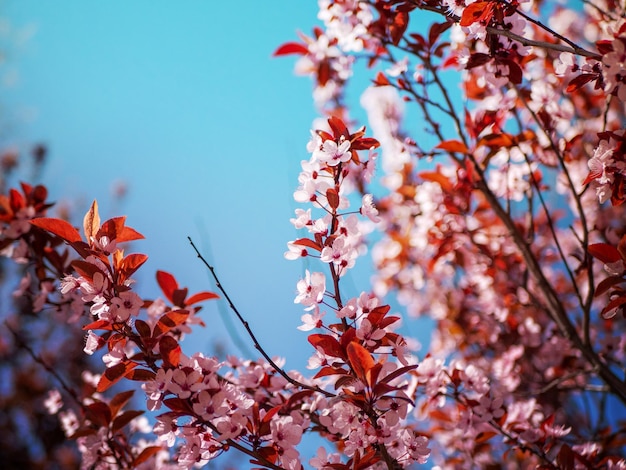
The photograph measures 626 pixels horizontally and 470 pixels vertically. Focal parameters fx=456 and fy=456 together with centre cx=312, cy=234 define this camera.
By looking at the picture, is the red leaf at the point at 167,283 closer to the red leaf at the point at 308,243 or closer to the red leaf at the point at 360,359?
the red leaf at the point at 308,243

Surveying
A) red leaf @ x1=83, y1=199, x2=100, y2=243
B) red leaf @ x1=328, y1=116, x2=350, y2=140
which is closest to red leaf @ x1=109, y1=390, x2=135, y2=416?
red leaf @ x1=83, y1=199, x2=100, y2=243

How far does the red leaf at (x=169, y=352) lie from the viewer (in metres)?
0.91

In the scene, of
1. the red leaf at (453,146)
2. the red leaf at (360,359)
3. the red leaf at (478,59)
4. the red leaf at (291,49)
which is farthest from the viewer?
the red leaf at (291,49)

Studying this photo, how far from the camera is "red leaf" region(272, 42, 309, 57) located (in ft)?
5.33

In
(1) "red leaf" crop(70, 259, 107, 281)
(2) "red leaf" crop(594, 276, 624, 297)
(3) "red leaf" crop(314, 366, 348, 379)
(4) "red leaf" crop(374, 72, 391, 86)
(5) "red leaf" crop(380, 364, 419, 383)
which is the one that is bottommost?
(5) "red leaf" crop(380, 364, 419, 383)

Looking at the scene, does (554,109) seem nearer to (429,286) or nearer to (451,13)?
(451,13)

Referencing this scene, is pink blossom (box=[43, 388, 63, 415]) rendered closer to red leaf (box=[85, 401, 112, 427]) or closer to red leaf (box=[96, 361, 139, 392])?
red leaf (box=[85, 401, 112, 427])

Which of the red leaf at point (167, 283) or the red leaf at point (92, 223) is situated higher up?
the red leaf at point (167, 283)

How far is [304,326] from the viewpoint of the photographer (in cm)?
90

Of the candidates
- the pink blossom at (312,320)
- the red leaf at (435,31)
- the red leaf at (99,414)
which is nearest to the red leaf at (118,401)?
the red leaf at (99,414)

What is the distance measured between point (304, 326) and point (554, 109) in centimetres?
111

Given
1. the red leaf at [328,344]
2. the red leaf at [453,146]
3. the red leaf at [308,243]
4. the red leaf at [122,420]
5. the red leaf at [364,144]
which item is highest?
the red leaf at [453,146]

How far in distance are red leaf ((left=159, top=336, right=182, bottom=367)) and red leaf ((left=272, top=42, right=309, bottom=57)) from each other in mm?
1116

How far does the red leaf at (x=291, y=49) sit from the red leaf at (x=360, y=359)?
3.91 feet
